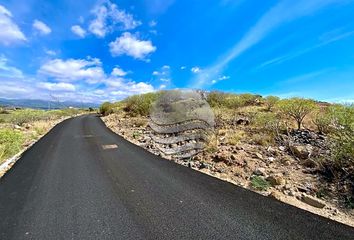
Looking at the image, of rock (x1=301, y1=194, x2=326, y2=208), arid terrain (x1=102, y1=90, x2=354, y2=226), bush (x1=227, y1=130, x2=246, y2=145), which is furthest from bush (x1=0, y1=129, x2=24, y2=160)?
rock (x1=301, y1=194, x2=326, y2=208)

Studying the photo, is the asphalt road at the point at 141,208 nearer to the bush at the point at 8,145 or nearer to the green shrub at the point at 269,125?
the bush at the point at 8,145

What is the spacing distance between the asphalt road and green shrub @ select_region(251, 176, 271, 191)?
0.50m

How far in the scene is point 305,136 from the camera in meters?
12.3

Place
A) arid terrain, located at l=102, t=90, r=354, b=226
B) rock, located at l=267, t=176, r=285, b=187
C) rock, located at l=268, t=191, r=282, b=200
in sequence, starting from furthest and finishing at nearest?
rock, located at l=267, t=176, r=285, b=187 < rock, located at l=268, t=191, r=282, b=200 < arid terrain, located at l=102, t=90, r=354, b=226

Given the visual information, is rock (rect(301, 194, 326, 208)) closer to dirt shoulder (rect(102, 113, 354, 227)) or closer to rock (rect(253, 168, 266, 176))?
dirt shoulder (rect(102, 113, 354, 227))

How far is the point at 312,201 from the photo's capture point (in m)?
5.41

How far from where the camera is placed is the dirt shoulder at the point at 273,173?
5.37 m

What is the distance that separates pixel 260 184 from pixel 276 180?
435mm

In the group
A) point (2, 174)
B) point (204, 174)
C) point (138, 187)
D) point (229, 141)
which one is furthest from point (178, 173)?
point (2, 174)

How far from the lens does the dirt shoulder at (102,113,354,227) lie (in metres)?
5.37

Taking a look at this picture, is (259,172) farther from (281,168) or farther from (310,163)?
(310,163)

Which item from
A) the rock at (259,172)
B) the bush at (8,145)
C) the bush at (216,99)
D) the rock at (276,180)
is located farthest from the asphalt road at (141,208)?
the bush at (216,99)

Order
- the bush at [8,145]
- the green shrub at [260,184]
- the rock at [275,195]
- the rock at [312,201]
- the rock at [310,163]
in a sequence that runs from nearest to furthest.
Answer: the rock at [312,201] < the rock at [275,195] < the green shrub at [260,184] < the rock at [310,163] < the bush at [8,145]

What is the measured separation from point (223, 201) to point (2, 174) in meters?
7.07
